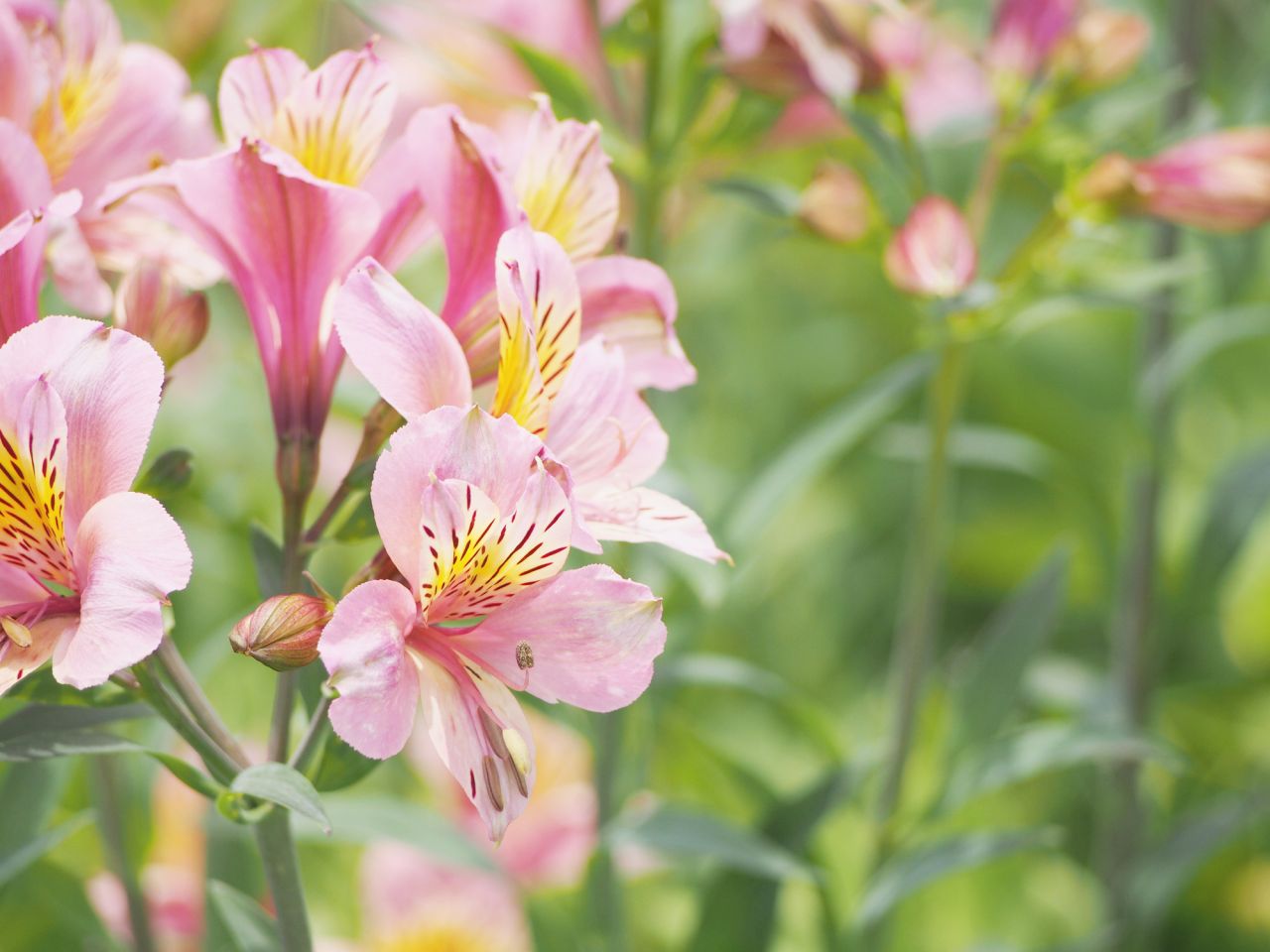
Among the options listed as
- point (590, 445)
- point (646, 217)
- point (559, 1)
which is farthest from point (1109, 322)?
point (590, 445)

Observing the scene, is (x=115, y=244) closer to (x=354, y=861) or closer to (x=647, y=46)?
(x=647, y=46)

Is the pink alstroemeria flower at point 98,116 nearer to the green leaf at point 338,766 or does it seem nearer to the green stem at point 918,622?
the green leaf at point 338,766

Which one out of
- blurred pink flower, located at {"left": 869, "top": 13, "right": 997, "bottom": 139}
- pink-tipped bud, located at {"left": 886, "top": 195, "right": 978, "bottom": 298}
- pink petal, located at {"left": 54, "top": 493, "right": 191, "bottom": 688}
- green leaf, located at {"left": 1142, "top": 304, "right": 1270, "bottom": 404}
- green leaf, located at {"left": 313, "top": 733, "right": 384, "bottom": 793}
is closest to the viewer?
pink petal, located at {"left": 54, "top": 493, "right": 191, "bottom": 688}

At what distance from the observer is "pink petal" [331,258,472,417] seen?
1.50 ft

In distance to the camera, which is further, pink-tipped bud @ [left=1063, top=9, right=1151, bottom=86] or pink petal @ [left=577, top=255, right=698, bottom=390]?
pink-tipped bud @ [left=1063, top=9, right=1151, bottom=86]

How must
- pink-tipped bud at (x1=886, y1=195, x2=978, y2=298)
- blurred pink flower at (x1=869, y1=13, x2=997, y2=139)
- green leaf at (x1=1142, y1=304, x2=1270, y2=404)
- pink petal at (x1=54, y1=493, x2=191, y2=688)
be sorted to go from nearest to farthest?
1. pink petal at (x1=54, y1=493, x2=191, y2=688)
2. pink-tipped bud at (x1=886, y1=195, x2=978, y2=298)
3. blurred pink flower at (x1=869, y1=13, x2=997, y2=139)
4. green leaf at (x1=1142, y1=304, x2=1270, y2=404)

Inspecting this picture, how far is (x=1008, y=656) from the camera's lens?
90cm

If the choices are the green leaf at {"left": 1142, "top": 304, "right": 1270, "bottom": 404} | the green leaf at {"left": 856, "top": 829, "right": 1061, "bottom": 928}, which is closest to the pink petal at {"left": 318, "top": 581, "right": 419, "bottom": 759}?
the green leaf at {"left": 856, "top": 829, "right": 1061, "bottom": 928}

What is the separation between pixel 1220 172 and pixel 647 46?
32cm

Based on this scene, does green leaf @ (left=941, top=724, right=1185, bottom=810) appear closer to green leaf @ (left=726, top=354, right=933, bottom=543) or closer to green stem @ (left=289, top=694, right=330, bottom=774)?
green leaf @ (left=726, top=354, right=933, bottom=543)

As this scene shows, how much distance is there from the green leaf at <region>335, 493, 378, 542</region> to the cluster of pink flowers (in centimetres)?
2

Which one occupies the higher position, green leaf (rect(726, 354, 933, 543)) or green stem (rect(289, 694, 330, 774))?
green stem (rect(289, 694, 330, 774))

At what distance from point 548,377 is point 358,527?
90mm

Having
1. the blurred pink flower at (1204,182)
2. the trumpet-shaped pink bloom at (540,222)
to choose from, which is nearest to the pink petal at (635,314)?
the trumpet-shaped pink bloom at (540,222)
